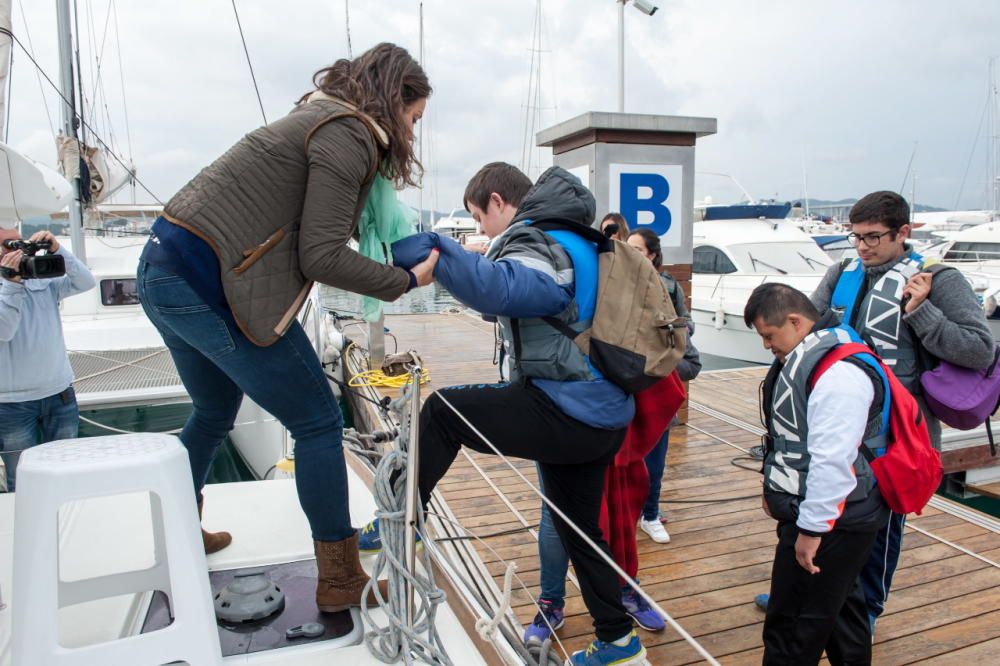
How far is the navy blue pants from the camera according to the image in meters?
2.54

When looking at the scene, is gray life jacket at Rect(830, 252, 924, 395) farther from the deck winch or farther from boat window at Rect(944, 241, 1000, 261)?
boat window at Rect(944, 241, 1000, 261)

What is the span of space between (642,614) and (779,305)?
4.60 ft

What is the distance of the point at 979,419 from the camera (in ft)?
8.82

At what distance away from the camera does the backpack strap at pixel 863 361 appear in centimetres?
204

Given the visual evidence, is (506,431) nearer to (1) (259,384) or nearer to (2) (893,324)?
(1) (259,384)

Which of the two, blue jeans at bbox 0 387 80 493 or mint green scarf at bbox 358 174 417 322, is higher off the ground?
mint green scarf at bbox 358 174 417 322

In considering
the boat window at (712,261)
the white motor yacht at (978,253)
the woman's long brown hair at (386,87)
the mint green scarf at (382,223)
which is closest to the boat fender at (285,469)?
the mint green scarf at (382,223)

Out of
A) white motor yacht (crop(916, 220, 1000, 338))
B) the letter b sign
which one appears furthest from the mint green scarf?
white motor yacht (crop(916, 220, 1000, 338))

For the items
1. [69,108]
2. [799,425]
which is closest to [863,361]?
[799,425]

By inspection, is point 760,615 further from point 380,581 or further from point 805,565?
point 380,581

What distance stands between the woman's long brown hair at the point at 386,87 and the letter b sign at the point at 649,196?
318 centimetres

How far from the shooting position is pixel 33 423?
3.77 meters

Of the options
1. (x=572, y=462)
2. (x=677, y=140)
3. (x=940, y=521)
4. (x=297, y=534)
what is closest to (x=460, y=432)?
(x=572, y=462)

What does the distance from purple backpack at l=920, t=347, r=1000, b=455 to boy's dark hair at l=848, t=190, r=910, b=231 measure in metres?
0.59
